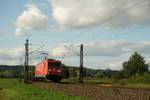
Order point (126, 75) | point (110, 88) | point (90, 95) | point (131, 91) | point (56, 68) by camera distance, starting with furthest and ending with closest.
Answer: point (126, 75), point (56, 68), point (90, 95), point (110, 88), point (131, 91)

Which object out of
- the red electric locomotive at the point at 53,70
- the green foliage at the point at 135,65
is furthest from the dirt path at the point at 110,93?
the green foliage at the point at 135,65

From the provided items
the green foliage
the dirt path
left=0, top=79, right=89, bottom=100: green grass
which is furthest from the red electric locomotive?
the green foliage

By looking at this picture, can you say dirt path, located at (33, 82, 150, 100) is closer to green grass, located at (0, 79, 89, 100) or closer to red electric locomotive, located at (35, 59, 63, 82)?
green grass, located at (0, 79, 89, 100)

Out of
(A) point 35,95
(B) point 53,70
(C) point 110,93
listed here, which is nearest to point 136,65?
(B) point 53,70

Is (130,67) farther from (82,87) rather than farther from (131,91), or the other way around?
(131,91)

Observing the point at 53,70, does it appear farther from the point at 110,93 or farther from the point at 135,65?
the point at 135,65

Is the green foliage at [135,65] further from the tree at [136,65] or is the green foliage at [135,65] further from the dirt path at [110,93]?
the dirt path at [110,93]

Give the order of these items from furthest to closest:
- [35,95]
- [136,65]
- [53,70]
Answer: [136,65] < [53,70] < [35,95]

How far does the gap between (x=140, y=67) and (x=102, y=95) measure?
72210mm

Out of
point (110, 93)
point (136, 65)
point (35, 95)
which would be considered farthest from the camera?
point (136, 65)

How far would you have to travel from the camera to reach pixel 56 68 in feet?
162

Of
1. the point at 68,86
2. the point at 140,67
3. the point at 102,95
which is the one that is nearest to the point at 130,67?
the point at 140,67

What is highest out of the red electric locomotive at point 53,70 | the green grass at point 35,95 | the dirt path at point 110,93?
the red electric locomotive at point 53,70

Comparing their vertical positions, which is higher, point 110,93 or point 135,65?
point 135,65
